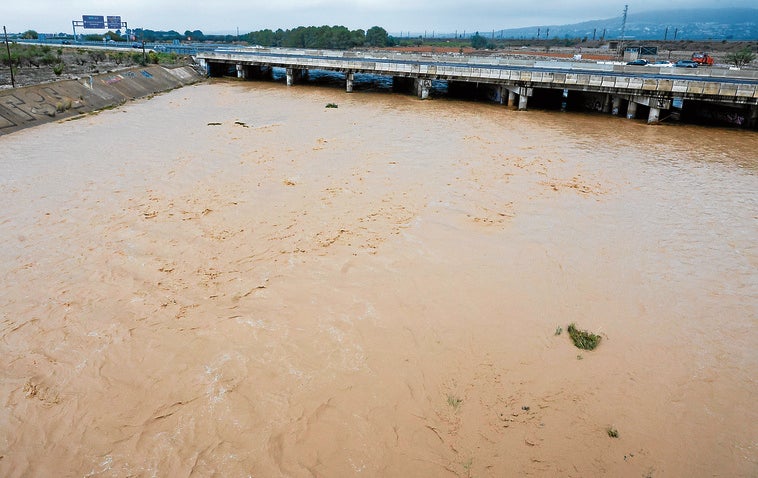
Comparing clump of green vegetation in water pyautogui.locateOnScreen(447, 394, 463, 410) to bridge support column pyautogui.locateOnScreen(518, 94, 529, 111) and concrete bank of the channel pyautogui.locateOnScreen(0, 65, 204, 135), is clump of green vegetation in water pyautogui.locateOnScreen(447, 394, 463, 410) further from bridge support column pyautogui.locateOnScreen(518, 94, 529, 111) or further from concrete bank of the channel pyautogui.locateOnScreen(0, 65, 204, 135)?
bridge support column pyautogui.locateOnScreen(518, 94, 529, 111)

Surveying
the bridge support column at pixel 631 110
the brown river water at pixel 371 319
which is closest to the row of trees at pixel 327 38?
the bridge support column at pixel 631 110

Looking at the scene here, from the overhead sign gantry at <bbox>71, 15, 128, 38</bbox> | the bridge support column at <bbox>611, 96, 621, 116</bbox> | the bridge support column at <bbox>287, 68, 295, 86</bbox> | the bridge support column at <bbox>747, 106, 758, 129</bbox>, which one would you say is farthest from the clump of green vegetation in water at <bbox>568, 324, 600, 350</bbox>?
the overhead sign gantry at <bbox>71, 15, 128, 38</bbox>

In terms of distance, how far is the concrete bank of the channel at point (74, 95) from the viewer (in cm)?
2255

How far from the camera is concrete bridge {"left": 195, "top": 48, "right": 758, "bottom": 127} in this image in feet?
83.5

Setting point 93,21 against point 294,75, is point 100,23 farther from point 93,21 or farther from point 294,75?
point 294,75

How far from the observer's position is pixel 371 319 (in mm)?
8422

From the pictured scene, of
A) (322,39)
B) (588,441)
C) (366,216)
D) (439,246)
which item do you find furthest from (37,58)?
(322,39)

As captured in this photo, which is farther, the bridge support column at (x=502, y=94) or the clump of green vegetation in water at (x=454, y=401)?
the bridge support column at (x=502, y=94)

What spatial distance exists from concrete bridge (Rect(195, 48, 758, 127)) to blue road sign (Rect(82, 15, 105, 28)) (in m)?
57.5

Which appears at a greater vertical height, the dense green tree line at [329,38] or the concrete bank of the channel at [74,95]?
the dense green tree line at [329,38]

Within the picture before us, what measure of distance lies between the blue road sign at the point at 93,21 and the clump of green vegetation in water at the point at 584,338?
99.6 meters

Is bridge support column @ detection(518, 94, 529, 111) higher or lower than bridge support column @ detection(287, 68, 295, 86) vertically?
lower

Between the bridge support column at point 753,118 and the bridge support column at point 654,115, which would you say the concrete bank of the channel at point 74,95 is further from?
the bridge support column at point 753,118

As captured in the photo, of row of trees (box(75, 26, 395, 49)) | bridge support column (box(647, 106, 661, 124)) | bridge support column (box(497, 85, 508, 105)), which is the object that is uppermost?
row of trees (box(75, 26, 395, 49))
